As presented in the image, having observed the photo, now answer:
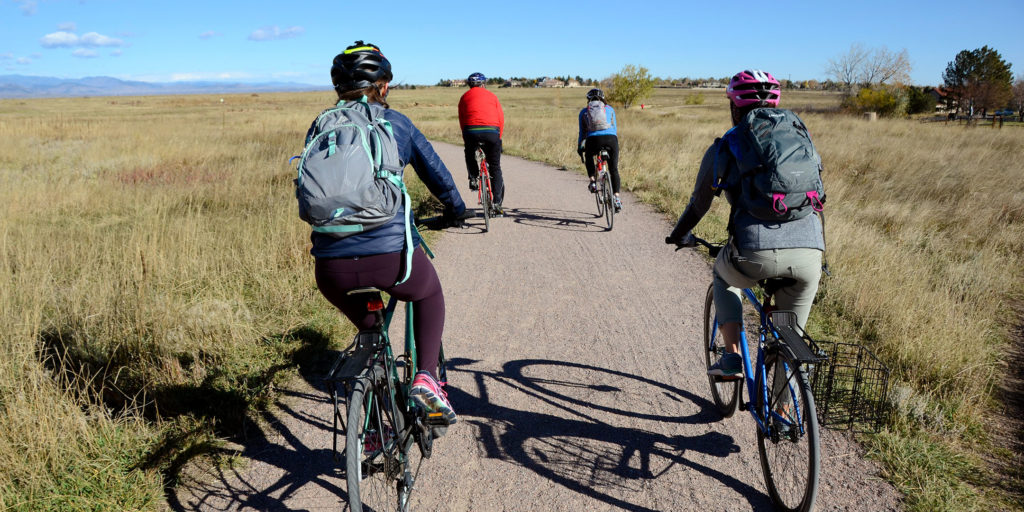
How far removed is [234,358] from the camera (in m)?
4.20

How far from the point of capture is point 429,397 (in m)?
2.62

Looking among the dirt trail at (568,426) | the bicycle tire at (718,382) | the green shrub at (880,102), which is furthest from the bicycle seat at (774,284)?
the green shrub at (880,102)

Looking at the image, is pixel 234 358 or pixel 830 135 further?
pixel 830 135

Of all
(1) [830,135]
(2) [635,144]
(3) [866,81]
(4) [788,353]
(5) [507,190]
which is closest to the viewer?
(4) [788,353]

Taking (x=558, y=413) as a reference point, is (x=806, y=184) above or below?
above

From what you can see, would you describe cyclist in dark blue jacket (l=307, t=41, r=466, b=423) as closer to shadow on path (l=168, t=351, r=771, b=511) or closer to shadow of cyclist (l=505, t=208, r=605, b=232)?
shadow on path (l=168, t=351, r=771, b=511)

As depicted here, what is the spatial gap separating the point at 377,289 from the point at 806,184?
1.93m

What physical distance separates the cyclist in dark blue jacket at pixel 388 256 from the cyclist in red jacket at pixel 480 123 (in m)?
5.77

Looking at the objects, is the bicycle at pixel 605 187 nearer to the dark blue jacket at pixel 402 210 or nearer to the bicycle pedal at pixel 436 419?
the dark blue jacket at pixel 402 210

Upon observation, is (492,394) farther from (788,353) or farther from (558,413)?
(788,353)

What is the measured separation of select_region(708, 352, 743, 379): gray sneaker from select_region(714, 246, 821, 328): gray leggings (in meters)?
0.39

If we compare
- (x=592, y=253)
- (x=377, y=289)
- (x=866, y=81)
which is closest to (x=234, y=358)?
(x=377, y=289)

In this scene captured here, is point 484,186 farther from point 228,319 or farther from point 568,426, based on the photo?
point 568,426

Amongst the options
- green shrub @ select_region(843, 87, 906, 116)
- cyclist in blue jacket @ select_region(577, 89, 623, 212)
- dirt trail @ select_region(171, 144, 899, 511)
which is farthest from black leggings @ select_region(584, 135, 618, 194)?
green shrub @ select_region(843, 87, 906, 116)
